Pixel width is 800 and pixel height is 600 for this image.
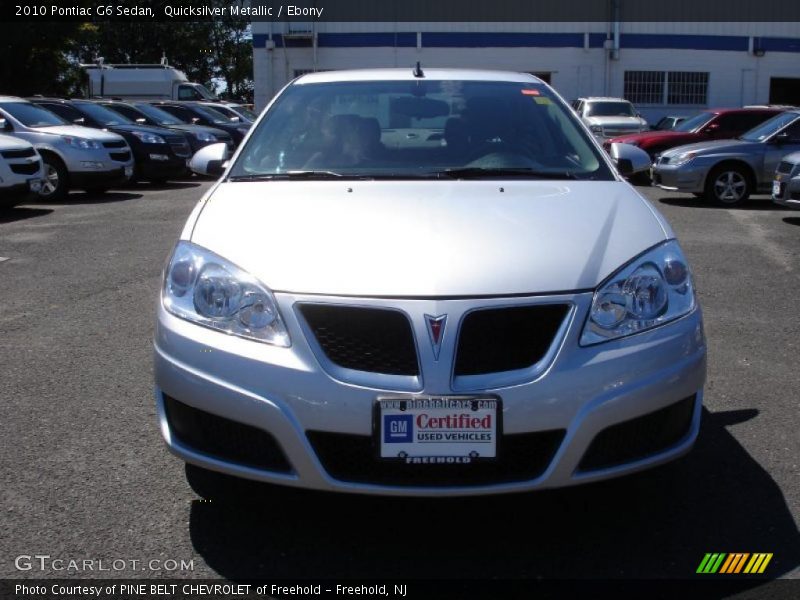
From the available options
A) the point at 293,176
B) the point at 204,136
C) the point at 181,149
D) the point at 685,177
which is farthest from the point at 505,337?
the point at 204,136

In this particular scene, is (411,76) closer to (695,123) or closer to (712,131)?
(712,131)

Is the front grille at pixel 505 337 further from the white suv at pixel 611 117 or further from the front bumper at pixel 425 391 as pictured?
the white suv at pixel 611 117

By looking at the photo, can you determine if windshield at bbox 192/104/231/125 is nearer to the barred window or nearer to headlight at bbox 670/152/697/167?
headlight at bbox 670/152/697/167

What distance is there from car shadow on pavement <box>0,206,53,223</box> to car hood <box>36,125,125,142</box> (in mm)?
1640

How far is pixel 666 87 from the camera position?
34438 millimetres

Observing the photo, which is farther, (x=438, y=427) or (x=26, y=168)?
(x=26, y=168)

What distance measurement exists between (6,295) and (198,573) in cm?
497

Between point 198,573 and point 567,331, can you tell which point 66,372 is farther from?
point 567,331

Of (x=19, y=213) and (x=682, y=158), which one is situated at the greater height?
(x=682, y=158)

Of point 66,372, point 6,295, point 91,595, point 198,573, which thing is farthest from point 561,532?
point 6,295

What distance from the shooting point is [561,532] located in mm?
3268

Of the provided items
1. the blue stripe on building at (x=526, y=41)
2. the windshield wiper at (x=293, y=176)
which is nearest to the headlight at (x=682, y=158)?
the windshield wiper at (x=293, y=176)

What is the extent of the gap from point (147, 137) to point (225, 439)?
14584mm

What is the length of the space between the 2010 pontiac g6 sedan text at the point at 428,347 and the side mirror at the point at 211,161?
1454mm
